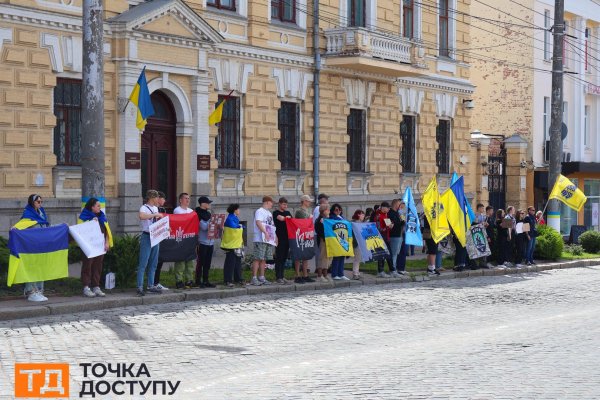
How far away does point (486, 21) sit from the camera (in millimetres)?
46125

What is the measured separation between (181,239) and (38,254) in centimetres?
319

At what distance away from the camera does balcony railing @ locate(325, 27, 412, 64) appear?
99.6ft

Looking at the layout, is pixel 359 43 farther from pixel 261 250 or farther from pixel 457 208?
pixel 261 250

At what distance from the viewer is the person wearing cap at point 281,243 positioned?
71.6ft

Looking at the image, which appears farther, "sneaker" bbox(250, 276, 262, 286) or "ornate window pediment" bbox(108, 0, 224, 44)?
"ornate window pediment" bbox(108, 0, 224, 44)

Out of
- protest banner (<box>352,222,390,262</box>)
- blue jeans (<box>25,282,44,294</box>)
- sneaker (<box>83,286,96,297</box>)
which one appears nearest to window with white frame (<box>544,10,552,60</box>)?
protest banner (<box>352,222,390,262</box>)

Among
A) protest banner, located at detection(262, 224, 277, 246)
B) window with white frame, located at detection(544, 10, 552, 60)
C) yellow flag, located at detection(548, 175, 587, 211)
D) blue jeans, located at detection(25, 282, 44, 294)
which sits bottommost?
blue jeans, located at detection(25, 282, 44, 294)

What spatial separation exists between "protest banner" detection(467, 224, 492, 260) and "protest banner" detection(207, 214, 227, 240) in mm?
8587

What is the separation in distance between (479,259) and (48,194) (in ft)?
37.5

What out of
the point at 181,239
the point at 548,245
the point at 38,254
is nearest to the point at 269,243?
the point at 181,239

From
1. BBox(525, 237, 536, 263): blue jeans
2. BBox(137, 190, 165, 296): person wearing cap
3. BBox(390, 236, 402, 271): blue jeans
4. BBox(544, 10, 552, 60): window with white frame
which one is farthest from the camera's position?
BBox(544, 10, 552, 60): window with white frame

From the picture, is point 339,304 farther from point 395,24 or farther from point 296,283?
point 395,24

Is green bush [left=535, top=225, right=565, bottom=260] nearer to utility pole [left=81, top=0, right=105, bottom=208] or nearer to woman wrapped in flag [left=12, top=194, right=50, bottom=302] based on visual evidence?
utility pole [left=81, top=0, right=105, bottom=208]

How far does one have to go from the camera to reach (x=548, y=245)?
104 feet
